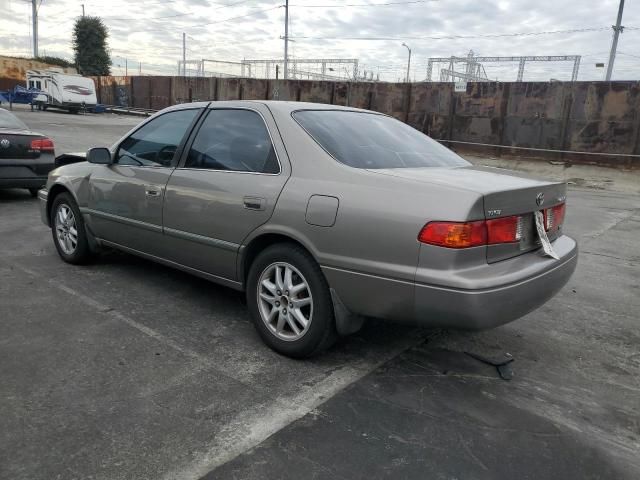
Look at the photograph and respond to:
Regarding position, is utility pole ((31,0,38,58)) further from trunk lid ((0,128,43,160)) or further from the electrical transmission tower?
trunk lid ((0,128,43,160))

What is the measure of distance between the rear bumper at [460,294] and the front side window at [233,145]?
95 cm

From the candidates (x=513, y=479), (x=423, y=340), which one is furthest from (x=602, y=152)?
(x=513, y=479)

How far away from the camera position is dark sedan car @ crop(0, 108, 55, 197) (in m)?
7.67

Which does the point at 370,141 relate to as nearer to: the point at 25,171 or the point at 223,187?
the point at 223,187

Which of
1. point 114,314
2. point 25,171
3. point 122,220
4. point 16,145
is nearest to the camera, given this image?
point 114,314

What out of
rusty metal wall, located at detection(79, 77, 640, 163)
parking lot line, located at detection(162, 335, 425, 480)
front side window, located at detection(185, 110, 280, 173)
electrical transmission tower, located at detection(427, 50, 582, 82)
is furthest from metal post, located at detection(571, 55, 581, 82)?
parking lot line, located at detection(162, 335, 425, 480)

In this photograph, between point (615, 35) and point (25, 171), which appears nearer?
point (25, 171)

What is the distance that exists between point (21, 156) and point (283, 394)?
6750mm

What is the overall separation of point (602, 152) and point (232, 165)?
15.4 meters

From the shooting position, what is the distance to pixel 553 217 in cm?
342

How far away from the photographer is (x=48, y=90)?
113ft

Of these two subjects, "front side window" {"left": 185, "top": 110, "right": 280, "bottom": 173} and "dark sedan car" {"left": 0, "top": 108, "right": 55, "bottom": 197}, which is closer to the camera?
A: "front side window" {"left": 185, "top": 110, "right": 280, "bottom": 173}

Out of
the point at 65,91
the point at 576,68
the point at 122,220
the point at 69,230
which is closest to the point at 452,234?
the point at 122,220

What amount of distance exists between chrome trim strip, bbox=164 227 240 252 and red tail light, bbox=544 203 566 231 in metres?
1.95
